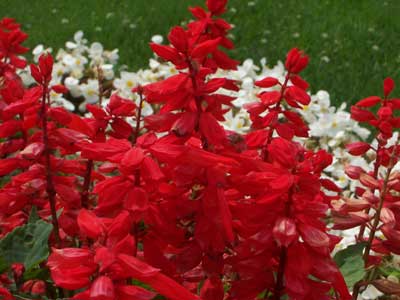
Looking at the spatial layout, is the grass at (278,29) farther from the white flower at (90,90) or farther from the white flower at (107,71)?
the white flower at (90,90)

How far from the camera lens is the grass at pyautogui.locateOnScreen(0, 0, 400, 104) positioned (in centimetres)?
463

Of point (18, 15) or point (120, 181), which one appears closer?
point (120, 181)

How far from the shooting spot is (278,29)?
5.27 metres

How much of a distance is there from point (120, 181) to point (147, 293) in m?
0.16

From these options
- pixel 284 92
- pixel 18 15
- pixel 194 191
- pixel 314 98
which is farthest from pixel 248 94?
pixel 18 15

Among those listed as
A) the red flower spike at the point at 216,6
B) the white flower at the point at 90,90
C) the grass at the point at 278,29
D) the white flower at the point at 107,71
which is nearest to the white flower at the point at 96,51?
the white flower at the point at 107,71

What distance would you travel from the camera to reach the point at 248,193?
927 mm

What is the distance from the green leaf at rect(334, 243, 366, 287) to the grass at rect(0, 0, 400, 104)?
310cm

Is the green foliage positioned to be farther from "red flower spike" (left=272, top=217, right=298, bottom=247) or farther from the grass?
the grass

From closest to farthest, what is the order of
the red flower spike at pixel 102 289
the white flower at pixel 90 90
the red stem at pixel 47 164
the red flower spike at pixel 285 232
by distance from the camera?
the red flower spike at pixel 102 289, the red flower spike at pixel 285 232, the red stem at pixel 47 164, the white flower at pixel 90 90

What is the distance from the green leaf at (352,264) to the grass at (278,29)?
3.10m

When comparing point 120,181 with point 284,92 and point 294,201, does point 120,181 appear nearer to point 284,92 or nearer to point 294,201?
point 294,201

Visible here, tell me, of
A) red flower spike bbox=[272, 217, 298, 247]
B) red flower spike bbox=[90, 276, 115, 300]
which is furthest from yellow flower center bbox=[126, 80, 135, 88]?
red flower spike bbox=[90, 276, 115, 300]

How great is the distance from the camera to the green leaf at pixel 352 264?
1108 mm
